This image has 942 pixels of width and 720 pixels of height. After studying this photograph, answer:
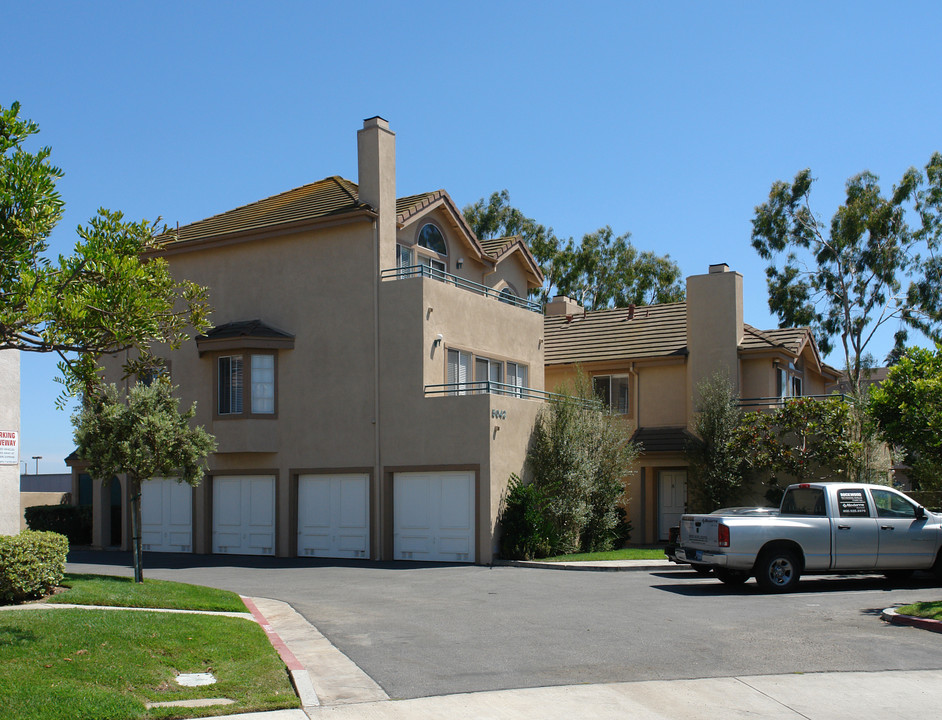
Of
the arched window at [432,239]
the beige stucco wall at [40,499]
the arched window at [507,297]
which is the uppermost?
the arched window at [432,239]

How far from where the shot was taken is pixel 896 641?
39.2ft

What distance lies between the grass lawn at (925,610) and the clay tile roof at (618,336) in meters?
16.7

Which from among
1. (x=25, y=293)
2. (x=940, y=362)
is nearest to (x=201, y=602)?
(x=25, y=293)

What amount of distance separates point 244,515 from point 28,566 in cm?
→ 1420

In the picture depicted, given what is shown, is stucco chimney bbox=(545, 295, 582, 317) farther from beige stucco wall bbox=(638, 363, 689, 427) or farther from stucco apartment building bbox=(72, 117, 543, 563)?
stucco apartment building bbox=(72, 117, 543, 563)

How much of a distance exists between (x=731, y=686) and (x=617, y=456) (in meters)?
17.3

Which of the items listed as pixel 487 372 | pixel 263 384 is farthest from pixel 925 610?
pixel 263 384

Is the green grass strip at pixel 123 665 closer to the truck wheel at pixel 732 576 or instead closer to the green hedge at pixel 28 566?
the green hedge at pixel 28 566

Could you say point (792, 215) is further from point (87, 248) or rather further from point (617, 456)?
point (87, 248)

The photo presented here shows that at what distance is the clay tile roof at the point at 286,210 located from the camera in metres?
26.9

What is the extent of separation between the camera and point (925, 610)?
13.8 meters

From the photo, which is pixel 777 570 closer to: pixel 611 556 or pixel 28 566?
pixel 611 556

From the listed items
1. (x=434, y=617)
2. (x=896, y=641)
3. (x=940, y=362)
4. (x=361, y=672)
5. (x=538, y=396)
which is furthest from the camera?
(x=538, y=396)

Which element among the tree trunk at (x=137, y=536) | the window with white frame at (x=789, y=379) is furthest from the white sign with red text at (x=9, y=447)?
the window with white frame at (x=789, y=379)
